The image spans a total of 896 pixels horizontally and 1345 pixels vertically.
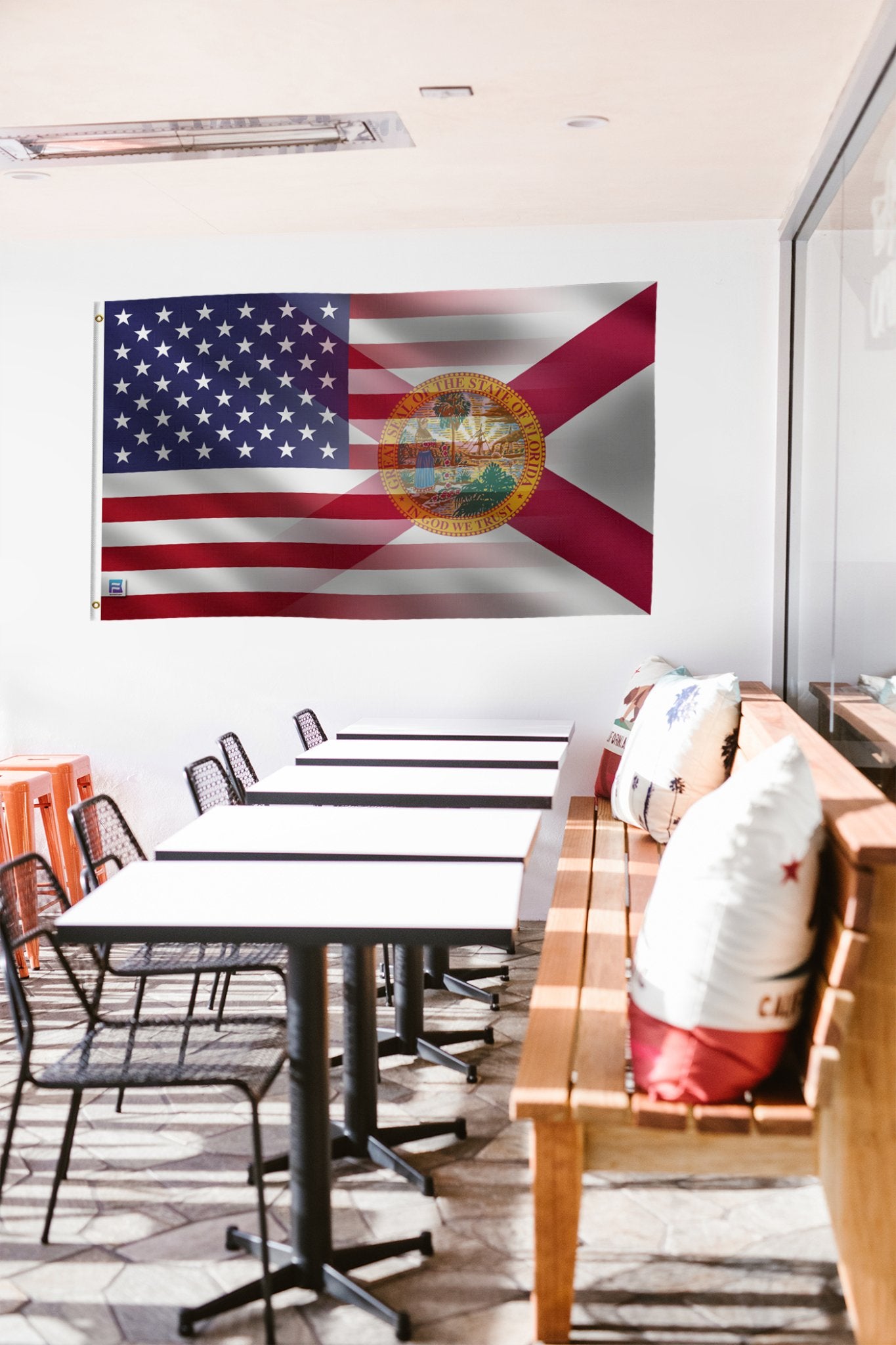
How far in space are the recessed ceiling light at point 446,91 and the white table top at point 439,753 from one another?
215 cm

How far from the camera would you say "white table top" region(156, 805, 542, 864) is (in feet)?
9.29

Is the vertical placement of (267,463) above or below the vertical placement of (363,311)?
below

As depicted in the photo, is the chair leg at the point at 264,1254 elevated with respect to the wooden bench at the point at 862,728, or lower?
lower

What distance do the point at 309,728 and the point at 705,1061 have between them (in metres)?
3.11

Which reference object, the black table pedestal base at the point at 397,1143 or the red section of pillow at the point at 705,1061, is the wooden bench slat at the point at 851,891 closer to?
the red section of pillow at the point at 705,1061

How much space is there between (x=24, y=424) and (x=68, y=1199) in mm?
3827

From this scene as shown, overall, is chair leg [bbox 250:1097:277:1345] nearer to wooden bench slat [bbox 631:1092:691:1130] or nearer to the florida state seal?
wooden bench slat [bbox 631:1092:691:1130]

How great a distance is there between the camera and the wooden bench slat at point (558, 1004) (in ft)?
7.39

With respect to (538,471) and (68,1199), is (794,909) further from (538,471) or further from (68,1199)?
(538,471)

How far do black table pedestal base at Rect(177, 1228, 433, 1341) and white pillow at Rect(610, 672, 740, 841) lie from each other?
1737mm

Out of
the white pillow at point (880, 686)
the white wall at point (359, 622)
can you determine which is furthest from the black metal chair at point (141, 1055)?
the white wall at point (359, 622)

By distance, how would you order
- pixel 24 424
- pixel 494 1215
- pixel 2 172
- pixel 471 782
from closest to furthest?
pixel 494 1215 → pixel 471 782 → pixel 2 172 → pixel 24 424

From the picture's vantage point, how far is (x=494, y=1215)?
2824 millimetres

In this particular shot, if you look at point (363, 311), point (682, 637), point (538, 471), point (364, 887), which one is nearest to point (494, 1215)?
point (364, 887)
